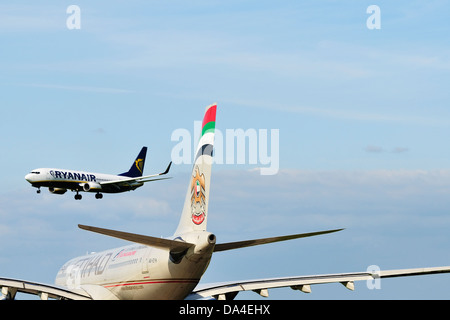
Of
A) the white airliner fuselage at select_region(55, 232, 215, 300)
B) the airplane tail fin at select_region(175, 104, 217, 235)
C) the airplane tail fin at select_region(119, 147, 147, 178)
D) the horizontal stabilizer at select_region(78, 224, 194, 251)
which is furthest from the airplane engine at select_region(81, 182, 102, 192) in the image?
the horizontal stabilizer at select_region(78, 224, 194, 251)

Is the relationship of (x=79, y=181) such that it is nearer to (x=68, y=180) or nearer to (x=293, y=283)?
(x=68, y=180)

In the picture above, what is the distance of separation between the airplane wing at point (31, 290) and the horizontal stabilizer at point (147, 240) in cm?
732

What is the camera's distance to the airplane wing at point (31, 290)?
34156 mm

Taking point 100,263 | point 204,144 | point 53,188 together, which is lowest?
point 100,263

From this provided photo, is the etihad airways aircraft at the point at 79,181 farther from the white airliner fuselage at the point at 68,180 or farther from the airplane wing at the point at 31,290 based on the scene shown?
the airplane wing at the point at 31,290

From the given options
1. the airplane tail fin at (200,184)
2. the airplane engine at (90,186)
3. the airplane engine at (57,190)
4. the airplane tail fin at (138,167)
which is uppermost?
the airplane tail fin at (138,167)

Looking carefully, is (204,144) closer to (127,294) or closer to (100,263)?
(127,294)

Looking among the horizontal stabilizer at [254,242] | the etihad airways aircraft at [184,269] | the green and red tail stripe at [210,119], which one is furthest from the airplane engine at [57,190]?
the horizontal stabilizer at [254,242]

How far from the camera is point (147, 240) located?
→ 30.0m

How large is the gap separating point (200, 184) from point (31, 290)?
32.4ft

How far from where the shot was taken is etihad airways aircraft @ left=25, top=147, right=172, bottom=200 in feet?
283
